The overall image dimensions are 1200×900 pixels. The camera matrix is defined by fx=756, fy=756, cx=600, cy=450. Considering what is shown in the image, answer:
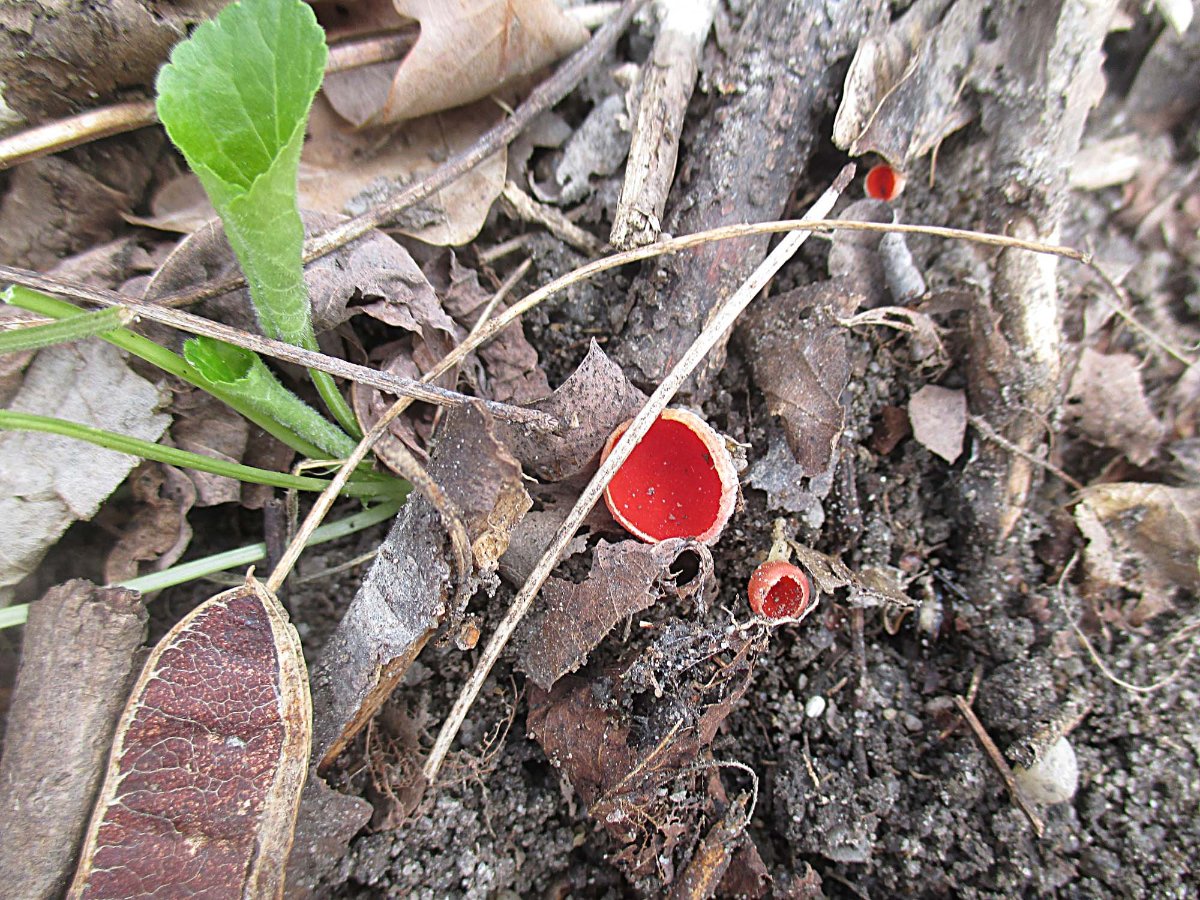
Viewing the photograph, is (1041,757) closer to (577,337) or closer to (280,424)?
(577,337)

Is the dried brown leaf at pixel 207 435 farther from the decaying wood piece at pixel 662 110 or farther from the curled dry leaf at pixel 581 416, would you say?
the decaying wood piece at pixel 662 110

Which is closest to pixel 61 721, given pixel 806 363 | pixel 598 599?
pixel 598 599

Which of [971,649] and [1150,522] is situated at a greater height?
[1150,522]

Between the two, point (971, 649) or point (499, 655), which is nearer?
point (499, 655)

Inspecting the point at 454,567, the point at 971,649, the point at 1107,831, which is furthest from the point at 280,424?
the point at 1107,831

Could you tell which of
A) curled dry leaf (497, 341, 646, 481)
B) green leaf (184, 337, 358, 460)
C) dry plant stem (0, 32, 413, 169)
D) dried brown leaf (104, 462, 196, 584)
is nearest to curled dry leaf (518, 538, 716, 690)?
curled dry leaf (497, 341, 646, 481)

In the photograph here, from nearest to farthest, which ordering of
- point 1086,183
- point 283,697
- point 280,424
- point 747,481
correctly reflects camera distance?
point 283,697
point 280,424
point 747,481
point 1086,183

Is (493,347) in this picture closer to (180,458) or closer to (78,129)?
(180,458)
